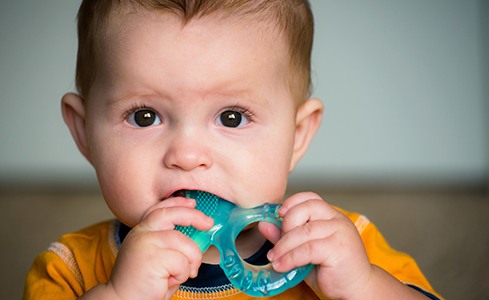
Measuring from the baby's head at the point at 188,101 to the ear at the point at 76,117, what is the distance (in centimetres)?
9

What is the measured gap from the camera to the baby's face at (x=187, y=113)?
0.92 meters

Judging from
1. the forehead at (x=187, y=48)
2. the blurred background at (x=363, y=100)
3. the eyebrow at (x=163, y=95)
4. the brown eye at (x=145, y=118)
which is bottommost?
the blurred background at (x=363, y=100)

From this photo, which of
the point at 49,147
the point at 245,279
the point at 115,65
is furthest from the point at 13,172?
the point at 245,279

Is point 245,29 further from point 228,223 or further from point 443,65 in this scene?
point 443,65

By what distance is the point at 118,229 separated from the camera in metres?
1.19

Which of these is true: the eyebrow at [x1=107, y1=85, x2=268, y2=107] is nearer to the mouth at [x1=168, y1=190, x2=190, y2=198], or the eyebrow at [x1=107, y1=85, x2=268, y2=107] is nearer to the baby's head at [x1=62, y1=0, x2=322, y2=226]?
the baby's head at [x1=62, y1=0, x2=322, y2=226]

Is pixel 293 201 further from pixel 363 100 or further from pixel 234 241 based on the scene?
pixel 363 100

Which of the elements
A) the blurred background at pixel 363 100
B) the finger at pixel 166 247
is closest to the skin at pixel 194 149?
the finger at pixel 166 247

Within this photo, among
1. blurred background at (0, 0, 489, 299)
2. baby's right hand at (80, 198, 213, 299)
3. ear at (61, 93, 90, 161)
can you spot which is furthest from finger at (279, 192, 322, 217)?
blurred background at (0, 0, 489, 299)

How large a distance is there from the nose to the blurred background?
66.5 inches

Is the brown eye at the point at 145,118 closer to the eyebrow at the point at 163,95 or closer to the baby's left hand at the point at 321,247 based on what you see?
the eyebrow at the point at 163,95

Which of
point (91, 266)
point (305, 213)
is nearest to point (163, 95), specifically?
point (305, 213)

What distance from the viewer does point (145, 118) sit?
0.96 meters

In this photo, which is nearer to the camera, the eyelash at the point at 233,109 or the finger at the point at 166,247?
the finger at the point at 166,247
